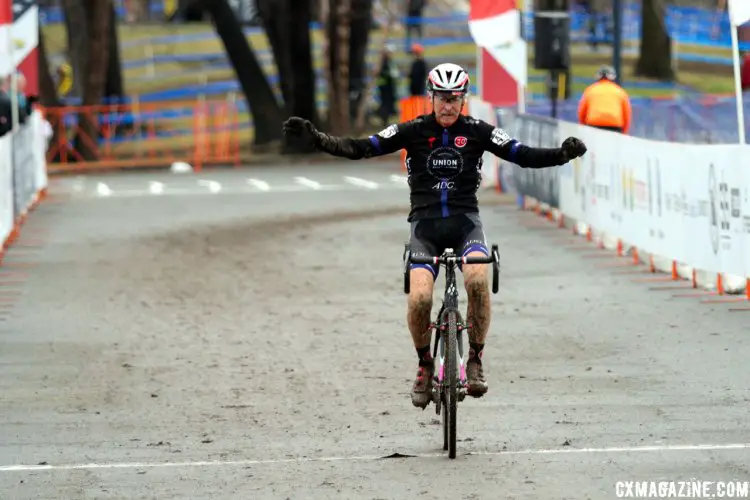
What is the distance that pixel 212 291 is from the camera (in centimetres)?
1812

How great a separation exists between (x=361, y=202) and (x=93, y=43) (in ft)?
44.2

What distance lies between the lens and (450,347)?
32.1ft

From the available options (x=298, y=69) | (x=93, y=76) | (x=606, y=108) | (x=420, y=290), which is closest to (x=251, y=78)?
(x=298, y=69)

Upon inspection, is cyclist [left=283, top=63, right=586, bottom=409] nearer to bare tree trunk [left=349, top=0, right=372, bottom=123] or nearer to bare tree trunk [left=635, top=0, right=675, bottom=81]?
bare tree trunk [left=349, top=0, right=372, bottom=123]

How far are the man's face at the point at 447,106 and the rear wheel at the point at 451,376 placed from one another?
1.19 m

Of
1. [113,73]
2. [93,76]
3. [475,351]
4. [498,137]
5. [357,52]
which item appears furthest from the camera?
[357,52]

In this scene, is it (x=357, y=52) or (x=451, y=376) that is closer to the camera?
(x=451, y=376)

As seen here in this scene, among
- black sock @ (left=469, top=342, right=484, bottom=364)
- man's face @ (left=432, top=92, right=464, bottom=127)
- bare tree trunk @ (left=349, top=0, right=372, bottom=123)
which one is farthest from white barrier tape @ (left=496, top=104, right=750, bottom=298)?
bare tree trunk @ (left=349, top=0, right=372, bottom=123)

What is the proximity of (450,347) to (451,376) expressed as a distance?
180 mm

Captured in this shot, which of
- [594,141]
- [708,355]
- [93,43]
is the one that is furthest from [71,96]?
[708,355]

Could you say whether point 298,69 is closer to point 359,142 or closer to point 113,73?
point 113,73

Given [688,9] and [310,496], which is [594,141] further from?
[688,9]

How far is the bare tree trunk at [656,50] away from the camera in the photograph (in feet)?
194

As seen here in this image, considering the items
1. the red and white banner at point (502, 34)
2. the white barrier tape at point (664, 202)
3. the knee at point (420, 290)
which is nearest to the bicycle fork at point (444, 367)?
the knee at point (420, 290)
